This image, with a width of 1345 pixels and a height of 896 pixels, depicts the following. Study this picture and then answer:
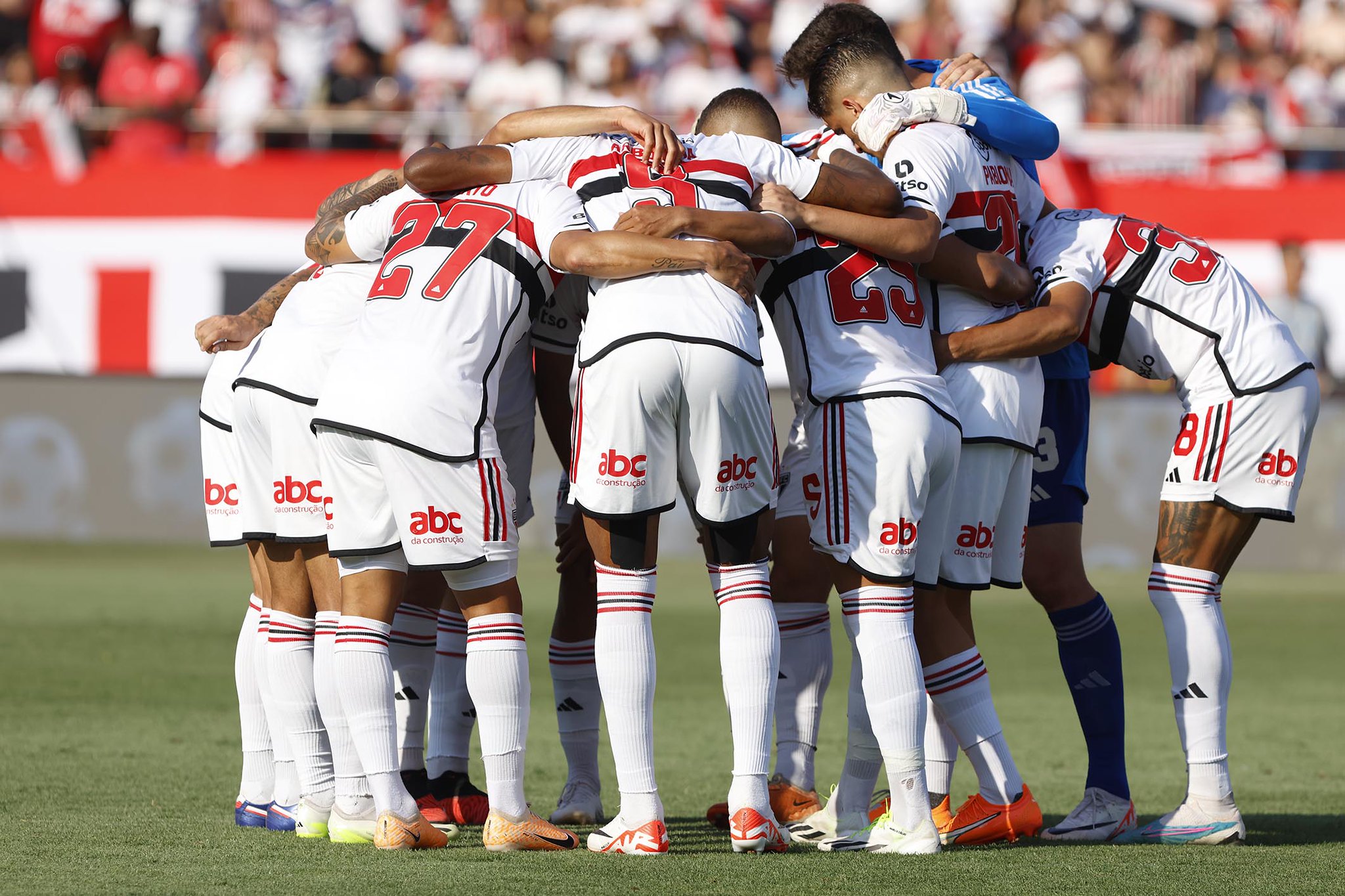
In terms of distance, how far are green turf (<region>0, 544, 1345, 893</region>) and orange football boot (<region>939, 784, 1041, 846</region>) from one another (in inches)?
6.3

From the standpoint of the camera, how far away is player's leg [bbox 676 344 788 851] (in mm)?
4664

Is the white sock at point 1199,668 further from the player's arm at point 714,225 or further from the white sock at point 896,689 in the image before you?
the player's arm at point 714,225

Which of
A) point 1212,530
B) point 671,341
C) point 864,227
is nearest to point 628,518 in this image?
point 671,341

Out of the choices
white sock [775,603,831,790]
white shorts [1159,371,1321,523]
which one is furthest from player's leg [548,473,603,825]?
white shorts [1159,371,1321,523]

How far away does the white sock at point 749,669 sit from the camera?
469 centimetres

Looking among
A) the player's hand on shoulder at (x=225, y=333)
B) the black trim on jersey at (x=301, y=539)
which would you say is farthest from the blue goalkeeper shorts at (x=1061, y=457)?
the player's hand on shoulder at (x=225, y=333)

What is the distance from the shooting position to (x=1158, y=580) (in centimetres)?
548

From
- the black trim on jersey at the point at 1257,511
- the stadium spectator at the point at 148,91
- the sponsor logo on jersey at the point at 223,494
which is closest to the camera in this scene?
the black trim on jersey at the point at 1257,511

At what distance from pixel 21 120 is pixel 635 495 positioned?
13.9 m

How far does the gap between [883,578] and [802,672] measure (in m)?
0.81

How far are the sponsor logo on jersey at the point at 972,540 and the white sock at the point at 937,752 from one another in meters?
0.56

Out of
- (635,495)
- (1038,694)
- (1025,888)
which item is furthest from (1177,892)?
(1038,694)

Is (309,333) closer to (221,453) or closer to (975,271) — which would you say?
(221,453)

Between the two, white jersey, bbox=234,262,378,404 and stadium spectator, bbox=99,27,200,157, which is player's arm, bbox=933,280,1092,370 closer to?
white jersey, bbox=234,262,378,404
